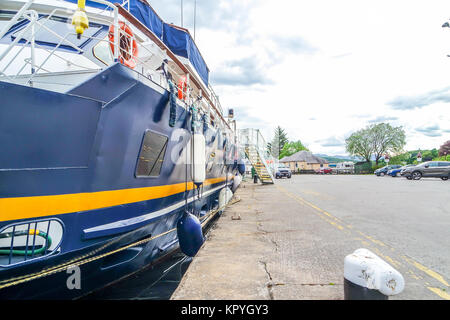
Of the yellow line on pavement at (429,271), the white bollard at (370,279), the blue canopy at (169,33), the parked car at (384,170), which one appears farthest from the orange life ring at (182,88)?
the parked car at (384,170)

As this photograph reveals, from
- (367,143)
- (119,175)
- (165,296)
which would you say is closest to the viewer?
(119,175)

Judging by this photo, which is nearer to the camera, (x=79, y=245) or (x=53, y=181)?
(x=53, y=181)

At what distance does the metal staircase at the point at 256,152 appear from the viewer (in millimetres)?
20141

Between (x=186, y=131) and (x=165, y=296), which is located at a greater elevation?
(x=186, y=131)

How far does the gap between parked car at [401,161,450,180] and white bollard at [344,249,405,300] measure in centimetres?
2621

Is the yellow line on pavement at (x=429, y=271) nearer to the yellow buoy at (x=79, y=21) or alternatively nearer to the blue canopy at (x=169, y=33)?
the yellow buoy at (x=79, y=21)

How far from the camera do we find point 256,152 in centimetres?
2112

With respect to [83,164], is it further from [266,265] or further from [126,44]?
[266,265]

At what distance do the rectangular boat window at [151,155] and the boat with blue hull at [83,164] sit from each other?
17 millimetres
